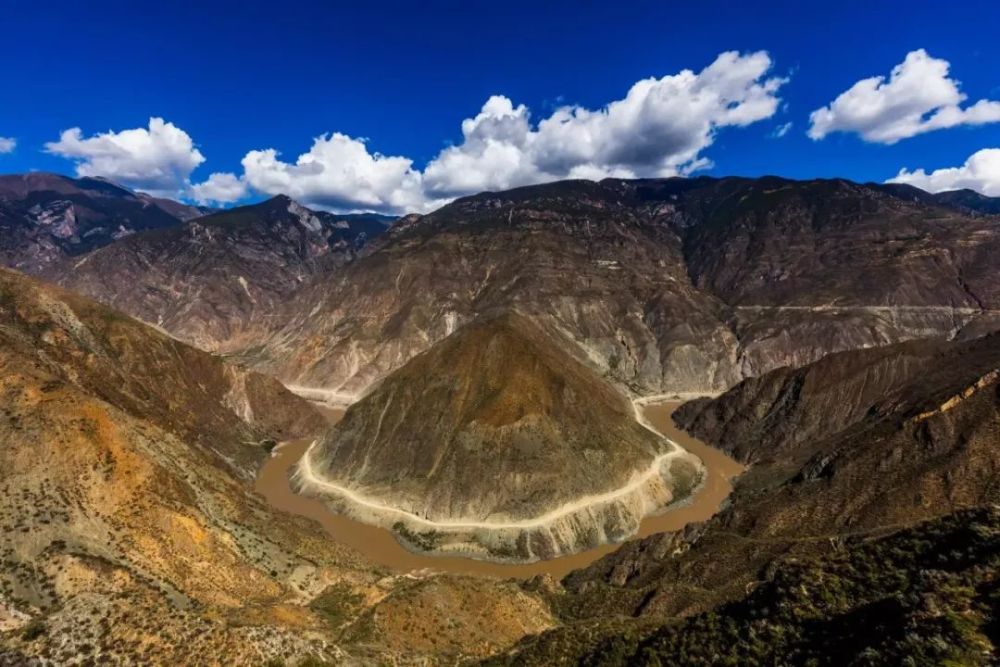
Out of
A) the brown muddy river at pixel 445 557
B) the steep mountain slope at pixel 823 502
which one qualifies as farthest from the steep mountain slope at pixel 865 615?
the brown muddy river at pixel 445 557

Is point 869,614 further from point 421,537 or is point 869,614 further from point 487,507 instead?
point 421,537

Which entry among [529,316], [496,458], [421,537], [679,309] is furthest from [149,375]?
[679,309]

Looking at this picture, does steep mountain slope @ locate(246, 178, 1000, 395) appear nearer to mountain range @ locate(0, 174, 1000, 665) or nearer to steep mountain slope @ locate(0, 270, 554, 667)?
mountain range @ locate(0, 174, 1000, 665)

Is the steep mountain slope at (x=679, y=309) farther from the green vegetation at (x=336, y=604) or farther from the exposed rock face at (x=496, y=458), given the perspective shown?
the green vegetation at (x=336, y=604)

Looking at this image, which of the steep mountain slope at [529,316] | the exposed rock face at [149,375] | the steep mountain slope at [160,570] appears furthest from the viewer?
→ the steep mountain slope at [529,316]

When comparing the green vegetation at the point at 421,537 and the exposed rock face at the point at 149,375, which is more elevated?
the exposed rock face at the point at 149,375

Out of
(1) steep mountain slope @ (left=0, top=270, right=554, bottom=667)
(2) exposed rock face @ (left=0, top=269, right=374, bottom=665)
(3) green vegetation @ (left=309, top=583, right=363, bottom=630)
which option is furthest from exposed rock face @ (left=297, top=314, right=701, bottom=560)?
(3) green vegetation @ (left=309, top=583, right=363, bottom=630)

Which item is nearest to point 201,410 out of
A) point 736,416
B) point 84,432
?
point 84,432
